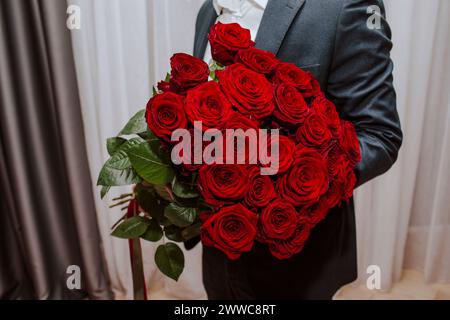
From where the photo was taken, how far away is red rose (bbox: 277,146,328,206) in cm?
63

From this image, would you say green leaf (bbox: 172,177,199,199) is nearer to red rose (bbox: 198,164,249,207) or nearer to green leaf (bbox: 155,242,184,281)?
red rose (bbox: 198,164,249,207)

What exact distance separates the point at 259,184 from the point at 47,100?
139 cm

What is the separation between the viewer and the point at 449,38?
173cm

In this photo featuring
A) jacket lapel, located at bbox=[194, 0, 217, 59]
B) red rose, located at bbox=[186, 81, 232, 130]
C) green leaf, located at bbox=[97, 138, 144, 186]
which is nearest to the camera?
red rose, located at bbox=[186, 81, 232, 130]

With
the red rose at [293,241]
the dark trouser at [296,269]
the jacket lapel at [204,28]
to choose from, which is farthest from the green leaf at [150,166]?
the jacket lapel at [204,28]

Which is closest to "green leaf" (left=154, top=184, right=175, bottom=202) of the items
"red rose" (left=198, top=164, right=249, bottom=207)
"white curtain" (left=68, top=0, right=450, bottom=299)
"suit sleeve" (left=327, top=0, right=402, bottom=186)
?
"red rose" (left=198, top=164, right=249, bottom=207)

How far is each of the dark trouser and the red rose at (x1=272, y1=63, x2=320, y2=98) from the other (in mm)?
339

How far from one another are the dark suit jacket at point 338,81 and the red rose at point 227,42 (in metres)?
0.16

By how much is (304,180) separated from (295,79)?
191mm

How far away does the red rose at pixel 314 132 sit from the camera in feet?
2.15

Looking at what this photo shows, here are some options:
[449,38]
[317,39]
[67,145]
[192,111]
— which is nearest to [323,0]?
[317,39]

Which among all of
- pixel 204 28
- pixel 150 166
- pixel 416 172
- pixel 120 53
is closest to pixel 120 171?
pixel 150 166

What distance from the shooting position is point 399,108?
1758 mm

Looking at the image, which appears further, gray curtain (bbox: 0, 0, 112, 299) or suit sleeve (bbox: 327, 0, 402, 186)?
gray curtain (bbox: 0, 0, 112, 299)
